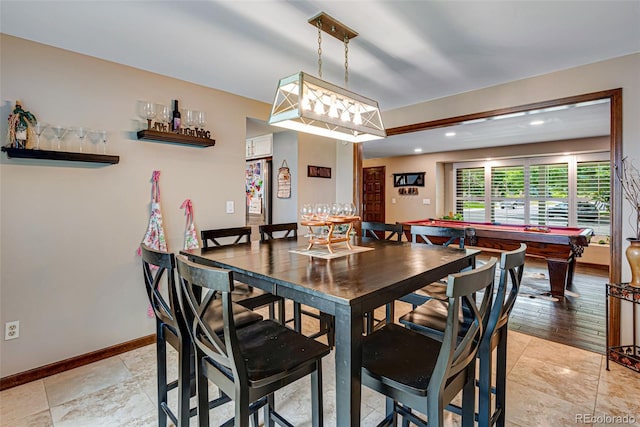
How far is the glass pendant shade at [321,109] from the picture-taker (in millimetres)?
1913

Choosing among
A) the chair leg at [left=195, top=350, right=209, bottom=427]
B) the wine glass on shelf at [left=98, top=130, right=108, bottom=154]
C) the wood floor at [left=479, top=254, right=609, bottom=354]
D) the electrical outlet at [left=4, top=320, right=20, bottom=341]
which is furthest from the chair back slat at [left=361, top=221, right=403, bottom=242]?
the electrical outlet at [left=4, top=320, right=20, bottom=341]

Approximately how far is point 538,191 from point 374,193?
373 cm

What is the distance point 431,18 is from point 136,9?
5.81 ft

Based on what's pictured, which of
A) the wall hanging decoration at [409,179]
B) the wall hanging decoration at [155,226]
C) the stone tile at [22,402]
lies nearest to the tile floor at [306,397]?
the stone tile at [22,402]

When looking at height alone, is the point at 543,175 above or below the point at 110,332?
above

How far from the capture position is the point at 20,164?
2.24 m

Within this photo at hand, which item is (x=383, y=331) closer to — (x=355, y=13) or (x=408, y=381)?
(x=408, y=381)

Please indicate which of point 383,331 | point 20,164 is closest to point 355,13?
point 383,331

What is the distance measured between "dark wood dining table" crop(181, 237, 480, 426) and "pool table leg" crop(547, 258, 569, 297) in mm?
2715

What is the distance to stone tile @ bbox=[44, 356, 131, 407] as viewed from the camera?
2107 millimetres

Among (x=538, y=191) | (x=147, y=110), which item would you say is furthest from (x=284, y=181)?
(x=538, y=191)

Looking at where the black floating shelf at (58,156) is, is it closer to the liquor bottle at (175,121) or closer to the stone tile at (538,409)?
the liquor bottle at (175,121)

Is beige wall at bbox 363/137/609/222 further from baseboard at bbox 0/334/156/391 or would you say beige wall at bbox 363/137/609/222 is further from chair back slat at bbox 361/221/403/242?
baseboard at bbox 0/334/156/391

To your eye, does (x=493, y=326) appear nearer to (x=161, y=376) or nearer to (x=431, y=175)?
(x=161, y=376)
